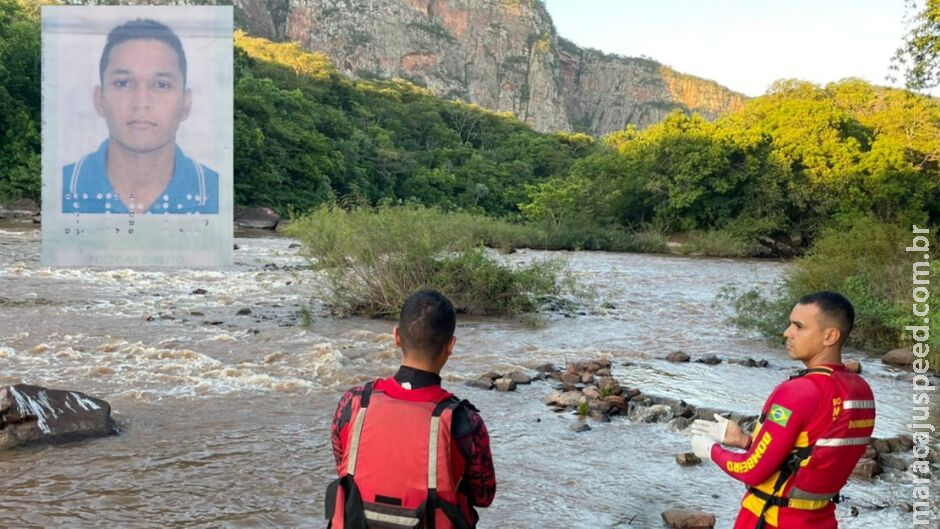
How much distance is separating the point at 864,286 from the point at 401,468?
1200cm

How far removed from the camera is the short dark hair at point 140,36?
3.10 m

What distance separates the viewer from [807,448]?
274cm

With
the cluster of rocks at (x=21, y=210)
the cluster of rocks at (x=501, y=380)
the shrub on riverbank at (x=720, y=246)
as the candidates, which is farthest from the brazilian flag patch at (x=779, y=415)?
the shrub on riverbank at (x=720, y=246)

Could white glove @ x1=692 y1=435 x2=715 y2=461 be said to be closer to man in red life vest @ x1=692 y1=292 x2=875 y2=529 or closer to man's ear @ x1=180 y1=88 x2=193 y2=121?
man in red life vest @ x1=692 y1=292 x2=875 y2=529

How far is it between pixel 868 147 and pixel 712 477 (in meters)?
37.7

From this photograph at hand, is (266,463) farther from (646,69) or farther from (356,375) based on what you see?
(646,69)

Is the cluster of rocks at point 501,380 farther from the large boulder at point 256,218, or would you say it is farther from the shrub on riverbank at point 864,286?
the large boulder at point 256,218

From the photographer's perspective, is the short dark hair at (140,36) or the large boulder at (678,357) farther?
the large boulder at (678,357)

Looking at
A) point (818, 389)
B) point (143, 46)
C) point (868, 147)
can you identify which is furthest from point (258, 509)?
point (868, 147)

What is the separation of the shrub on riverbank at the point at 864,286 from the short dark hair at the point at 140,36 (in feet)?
31.6

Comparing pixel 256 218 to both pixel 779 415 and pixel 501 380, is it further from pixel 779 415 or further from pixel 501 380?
pixel 779 415

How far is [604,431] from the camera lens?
731 centimetres

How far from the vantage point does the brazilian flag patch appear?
8.95ft

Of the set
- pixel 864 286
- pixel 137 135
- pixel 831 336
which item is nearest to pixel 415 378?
pixel 831 336
